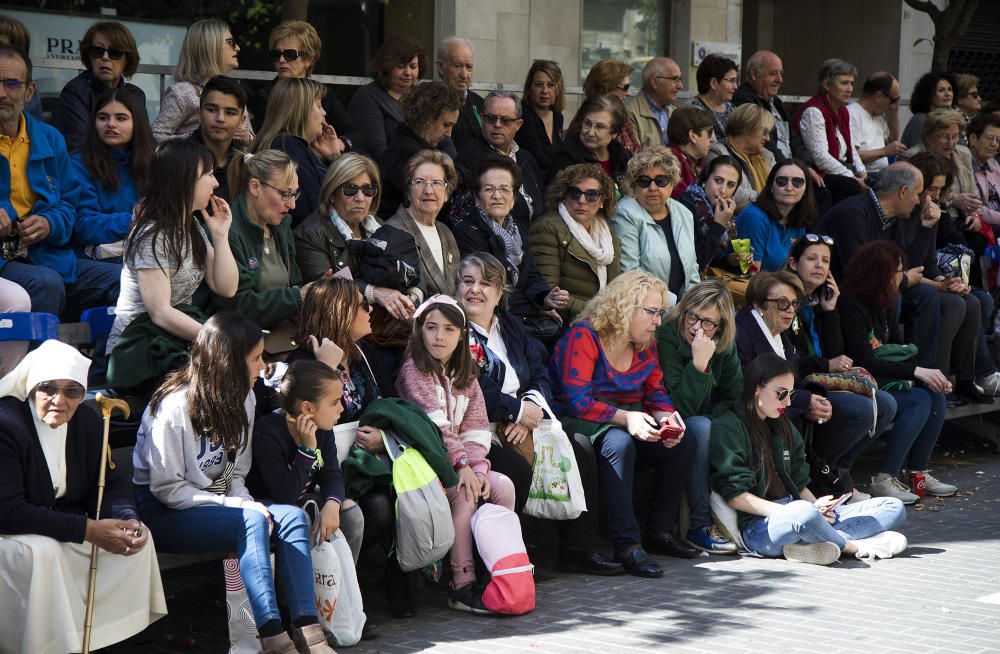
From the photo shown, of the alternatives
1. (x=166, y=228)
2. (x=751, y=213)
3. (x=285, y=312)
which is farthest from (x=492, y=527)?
(x=751, y=213)

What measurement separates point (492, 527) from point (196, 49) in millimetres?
3487

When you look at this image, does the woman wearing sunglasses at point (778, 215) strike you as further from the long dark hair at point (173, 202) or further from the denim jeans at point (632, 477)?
the long dark hair at point (173, 202)

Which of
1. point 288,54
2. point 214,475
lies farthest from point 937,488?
point 214,475

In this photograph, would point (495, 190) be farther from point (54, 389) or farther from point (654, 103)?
point (54, 389)

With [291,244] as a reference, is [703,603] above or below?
below

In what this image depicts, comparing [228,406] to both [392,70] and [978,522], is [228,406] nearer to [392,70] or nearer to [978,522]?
[392,70]

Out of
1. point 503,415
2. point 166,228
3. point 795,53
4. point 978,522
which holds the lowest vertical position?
point 978,522

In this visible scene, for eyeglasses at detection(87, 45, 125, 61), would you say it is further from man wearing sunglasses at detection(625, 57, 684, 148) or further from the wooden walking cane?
man wearing sunglasses at detection(625, 57, 684, 148)

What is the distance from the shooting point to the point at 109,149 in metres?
7.79

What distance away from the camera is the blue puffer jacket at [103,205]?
758cm

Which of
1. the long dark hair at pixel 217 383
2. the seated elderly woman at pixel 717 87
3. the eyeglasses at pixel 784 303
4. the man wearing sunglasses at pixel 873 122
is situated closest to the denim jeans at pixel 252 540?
the long dark hair at pixel 217 383

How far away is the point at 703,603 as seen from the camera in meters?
7.09

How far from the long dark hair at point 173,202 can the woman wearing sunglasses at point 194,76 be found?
5.45 ft

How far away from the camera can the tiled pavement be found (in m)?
6.42
